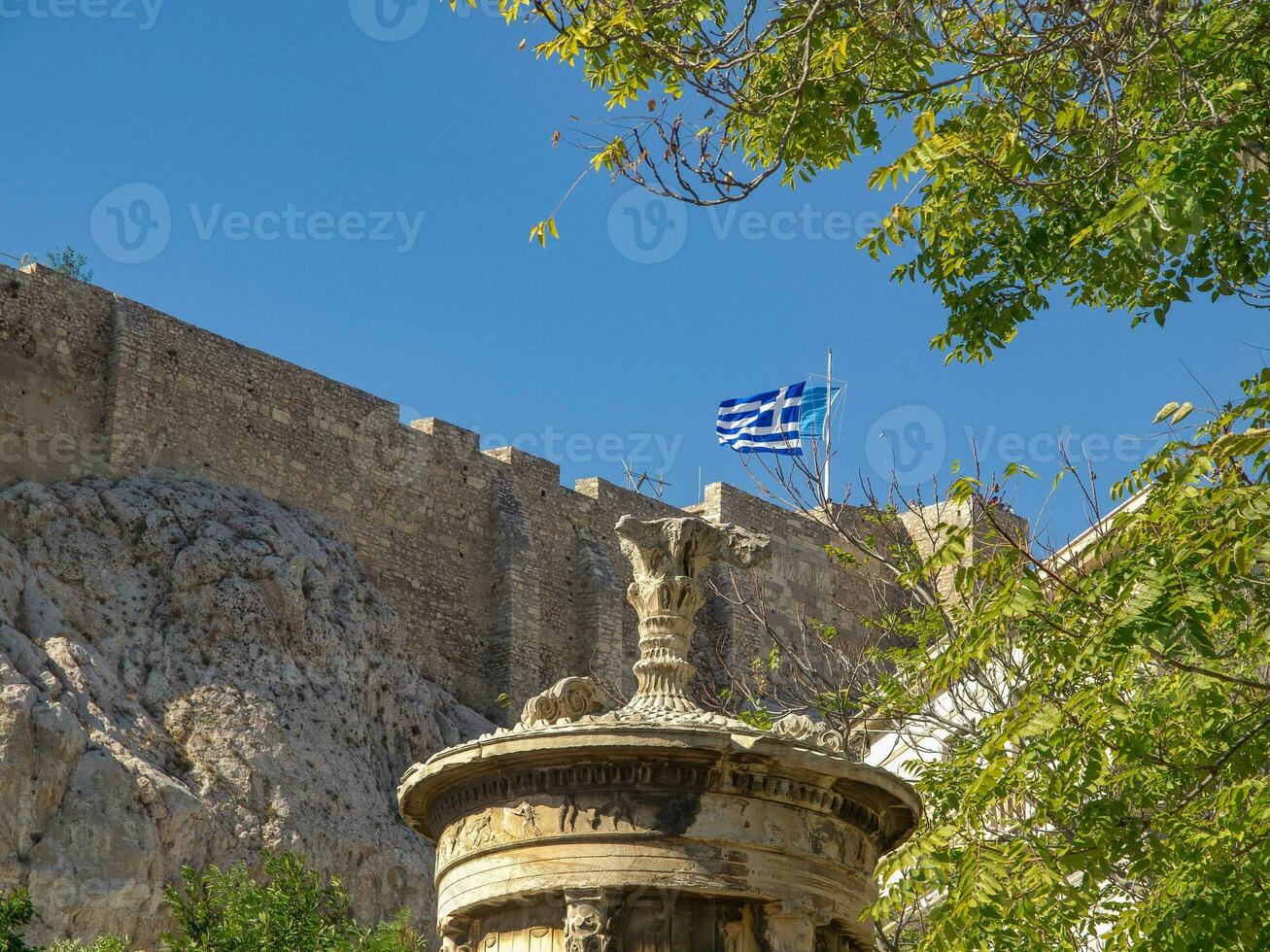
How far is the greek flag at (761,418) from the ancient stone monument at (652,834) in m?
20.7

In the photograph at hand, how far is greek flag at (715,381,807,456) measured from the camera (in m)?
29.0

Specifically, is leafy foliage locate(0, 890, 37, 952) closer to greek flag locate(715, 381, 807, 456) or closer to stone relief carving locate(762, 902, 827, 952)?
stone relief carving locate(762, 902, 827, 952)

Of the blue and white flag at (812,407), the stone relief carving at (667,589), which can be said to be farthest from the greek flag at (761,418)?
the stone relief carving at (667,589)

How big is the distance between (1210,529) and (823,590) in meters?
30.8

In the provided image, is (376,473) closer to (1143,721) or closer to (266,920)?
(266,920)

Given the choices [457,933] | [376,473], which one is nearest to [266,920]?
[457,933]

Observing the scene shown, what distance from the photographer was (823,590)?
37500 millimetres

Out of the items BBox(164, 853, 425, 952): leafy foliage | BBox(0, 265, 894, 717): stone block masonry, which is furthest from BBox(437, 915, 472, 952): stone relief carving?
BBox(0, 265, 894, 717): stone block masonry

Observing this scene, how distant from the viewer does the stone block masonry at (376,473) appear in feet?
85.3

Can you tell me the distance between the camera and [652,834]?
7.64m

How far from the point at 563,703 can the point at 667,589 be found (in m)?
0.66

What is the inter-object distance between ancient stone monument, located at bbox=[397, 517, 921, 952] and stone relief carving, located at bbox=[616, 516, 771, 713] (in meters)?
0.18

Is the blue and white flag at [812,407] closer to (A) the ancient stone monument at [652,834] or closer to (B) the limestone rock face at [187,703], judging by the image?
(B) the limestone rock face at [187,703]

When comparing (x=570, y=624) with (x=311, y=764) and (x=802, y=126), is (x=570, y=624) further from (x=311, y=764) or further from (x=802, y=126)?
(x=802, y=126)
